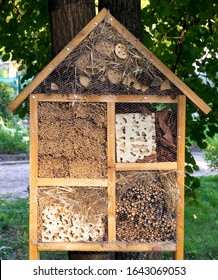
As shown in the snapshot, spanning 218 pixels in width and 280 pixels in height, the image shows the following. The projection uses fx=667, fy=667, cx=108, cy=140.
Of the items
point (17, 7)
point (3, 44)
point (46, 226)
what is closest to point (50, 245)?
point (46, 226)

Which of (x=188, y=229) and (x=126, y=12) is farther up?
(x=126, y=12)

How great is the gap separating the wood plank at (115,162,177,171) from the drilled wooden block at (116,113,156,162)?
28 mm

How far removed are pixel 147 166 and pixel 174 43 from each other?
281cm

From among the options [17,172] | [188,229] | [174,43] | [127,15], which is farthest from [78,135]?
[17,172]

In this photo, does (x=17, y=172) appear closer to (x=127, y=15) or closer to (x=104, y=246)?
(x=127, y=15)

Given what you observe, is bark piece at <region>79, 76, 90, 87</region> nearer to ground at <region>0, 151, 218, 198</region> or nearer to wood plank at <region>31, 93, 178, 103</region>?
wood plank at <region>31, 93, 178, 103</region>

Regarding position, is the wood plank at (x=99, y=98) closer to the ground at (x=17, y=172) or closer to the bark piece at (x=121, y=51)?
the bark piece at (x=121, y=51)

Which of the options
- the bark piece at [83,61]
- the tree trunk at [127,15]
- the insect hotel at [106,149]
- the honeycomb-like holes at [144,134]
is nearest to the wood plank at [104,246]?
the insect hotel at [106,149]

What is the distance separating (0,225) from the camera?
769 cm

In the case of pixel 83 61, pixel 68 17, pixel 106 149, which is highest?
pixel 68 17

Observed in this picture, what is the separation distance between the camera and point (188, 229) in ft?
24.6

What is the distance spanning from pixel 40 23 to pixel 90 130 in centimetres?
236

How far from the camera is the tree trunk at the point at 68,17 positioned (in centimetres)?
391
